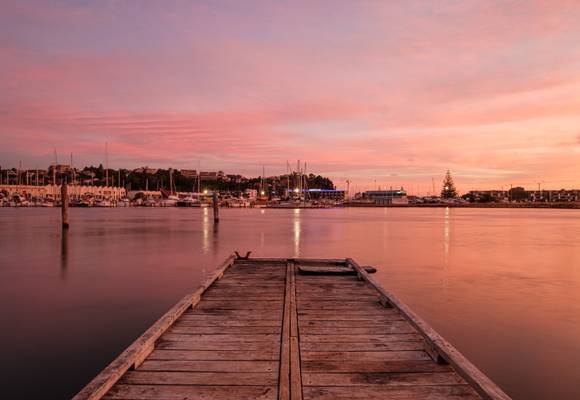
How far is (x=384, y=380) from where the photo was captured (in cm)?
539

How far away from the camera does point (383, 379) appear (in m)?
5.42

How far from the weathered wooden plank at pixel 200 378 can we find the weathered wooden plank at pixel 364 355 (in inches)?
33.9

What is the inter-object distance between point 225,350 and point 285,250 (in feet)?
88.2

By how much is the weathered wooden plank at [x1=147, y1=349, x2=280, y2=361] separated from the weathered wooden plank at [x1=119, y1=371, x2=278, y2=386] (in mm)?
469

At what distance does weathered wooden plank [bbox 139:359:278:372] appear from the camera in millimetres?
5688

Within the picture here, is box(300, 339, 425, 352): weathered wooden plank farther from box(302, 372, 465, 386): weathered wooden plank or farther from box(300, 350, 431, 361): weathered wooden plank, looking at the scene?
box(302, 372, 465, 386): weathered wooden plank

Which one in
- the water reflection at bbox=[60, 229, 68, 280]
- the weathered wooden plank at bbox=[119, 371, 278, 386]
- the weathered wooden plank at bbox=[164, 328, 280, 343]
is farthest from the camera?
the water reflection at bbox=[60, 229, 68, 280]

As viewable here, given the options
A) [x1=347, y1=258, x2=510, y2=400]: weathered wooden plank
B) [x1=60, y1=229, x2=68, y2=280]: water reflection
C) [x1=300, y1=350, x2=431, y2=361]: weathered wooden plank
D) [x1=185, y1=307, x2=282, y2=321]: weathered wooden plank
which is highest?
[x1=347, y1=258, x2=510, y2=400]: weathered wooden plank

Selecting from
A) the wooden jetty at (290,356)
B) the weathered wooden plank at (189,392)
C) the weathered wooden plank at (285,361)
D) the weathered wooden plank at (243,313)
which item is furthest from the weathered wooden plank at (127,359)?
the weathered wooden plank at (285,361)

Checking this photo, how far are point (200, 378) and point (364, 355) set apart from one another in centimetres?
236

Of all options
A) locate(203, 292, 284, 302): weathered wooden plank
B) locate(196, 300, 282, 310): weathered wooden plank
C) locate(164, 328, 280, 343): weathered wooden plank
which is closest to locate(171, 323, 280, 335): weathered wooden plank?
locate(164, 328, 280, 343): weathered wooden plank

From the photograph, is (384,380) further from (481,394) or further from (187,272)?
(187,272)

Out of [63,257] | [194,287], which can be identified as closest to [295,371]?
[194,287]

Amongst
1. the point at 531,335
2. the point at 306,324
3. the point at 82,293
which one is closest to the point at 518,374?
the point at 531,335
